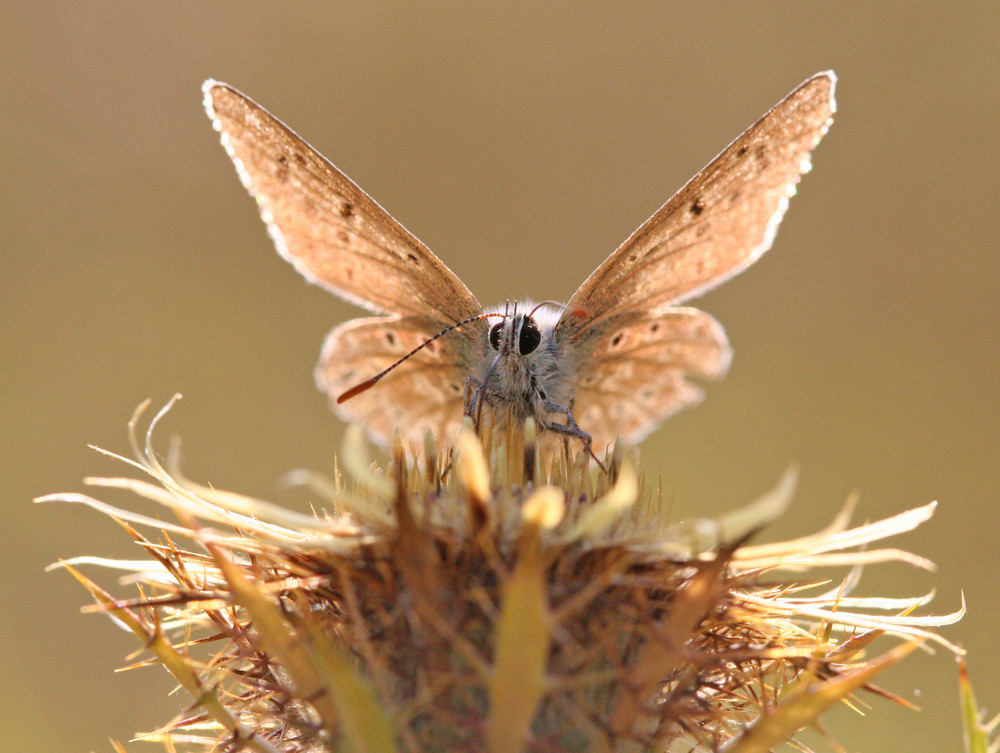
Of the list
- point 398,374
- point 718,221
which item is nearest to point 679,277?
point 718,221

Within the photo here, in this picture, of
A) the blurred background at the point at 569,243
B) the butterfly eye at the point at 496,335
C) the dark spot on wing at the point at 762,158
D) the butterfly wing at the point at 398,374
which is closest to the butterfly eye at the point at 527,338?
the butterfly eye at the point at 496,335

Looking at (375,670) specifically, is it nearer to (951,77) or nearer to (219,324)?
(219,324)

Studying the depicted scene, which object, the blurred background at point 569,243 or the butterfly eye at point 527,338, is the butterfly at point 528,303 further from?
the blurred background at point 569,243

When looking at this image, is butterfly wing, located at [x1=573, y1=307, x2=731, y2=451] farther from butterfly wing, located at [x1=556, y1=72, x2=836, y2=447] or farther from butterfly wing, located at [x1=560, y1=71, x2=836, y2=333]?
butterfly wing, located at [x1=560, y1=71, x2=836, y2=333]

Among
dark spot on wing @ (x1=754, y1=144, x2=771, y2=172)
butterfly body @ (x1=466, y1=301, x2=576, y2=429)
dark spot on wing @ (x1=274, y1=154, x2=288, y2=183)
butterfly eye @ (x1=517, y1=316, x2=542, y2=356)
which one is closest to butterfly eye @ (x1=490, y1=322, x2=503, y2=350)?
butterfly body @ (x1=466, y1=301, x2=576, y2=429)

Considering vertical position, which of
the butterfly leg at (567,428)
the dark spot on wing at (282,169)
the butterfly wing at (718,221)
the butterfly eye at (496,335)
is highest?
the dark spot on wing at (282,169)

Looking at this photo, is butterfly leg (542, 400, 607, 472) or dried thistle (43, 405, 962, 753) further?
butterfly leg (542, 400, 607, 472)

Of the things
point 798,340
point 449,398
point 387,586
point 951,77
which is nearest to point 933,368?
point 798,340
